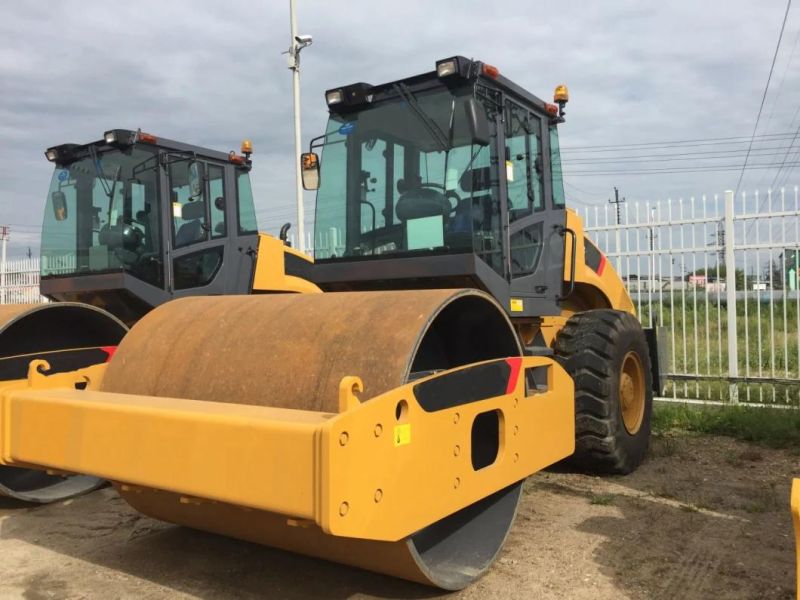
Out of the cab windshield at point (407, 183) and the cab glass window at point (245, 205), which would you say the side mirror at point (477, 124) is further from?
the cab glass window at point (245, 205)

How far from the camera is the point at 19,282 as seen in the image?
49.0 ft

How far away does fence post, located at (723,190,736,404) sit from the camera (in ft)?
25.8

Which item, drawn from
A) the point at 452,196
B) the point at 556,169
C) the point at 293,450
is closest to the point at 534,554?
the point at 293,450

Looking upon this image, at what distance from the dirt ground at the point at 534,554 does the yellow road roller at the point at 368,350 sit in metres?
0.25

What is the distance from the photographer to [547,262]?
5.19 metres

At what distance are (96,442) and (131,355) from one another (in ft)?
2.17

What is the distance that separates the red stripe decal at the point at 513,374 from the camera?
10.6 ft

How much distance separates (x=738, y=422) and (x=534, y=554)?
13.2 ft

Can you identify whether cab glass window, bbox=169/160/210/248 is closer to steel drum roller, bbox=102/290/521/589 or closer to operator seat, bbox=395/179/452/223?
operator seat, bbox=395/179/452/223

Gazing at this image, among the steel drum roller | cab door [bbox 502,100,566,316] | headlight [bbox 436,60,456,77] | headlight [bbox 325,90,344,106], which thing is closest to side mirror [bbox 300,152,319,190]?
headlight [bbox 325,90,344,106]

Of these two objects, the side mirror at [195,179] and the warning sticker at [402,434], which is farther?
the side mirror at [195,179]

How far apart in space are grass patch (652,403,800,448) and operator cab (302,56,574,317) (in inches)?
105

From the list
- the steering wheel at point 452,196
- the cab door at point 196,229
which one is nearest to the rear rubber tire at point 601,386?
the steering wheel at point 452,196

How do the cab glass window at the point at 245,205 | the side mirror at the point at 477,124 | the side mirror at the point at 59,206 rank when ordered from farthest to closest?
the cab glass window at the point at 245,205 < the side mirror at the point at 59,206 < the side mirror at the point at 477,124
